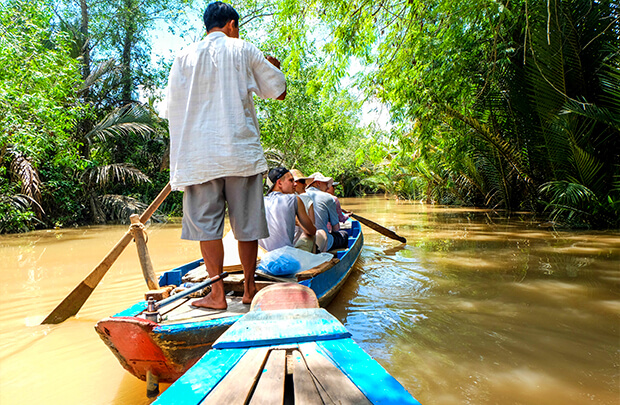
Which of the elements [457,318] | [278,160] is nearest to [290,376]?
[457,318]

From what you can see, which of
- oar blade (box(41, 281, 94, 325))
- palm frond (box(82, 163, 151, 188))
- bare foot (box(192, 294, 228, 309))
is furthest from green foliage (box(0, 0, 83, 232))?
bare foot (box(192, 294, 228, 309))

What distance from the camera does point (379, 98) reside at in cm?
716

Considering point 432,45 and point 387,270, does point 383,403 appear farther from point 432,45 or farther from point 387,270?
point 432,45

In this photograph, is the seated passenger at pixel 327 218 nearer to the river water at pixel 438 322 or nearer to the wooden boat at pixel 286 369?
the river water at pixel 438 322

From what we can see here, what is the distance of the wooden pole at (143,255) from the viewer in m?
3.36

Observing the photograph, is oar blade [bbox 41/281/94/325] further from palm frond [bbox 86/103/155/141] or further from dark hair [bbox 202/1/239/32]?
palm frond [bbox 86/103/155/141]

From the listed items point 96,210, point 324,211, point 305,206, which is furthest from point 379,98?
point 96,210

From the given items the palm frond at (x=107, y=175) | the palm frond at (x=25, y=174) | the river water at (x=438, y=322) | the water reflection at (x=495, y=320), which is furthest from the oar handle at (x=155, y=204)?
the palm frond at (x=107, y=175)

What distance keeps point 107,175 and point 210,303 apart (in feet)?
37.8

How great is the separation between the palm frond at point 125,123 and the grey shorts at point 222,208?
11661 mm

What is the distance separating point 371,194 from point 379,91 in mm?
34891

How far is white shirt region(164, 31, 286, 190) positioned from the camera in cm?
251

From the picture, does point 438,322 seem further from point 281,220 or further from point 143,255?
point 143,255

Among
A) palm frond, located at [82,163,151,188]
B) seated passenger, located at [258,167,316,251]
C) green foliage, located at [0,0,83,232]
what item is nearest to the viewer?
seated passenger, located at [258,167,316,251]
